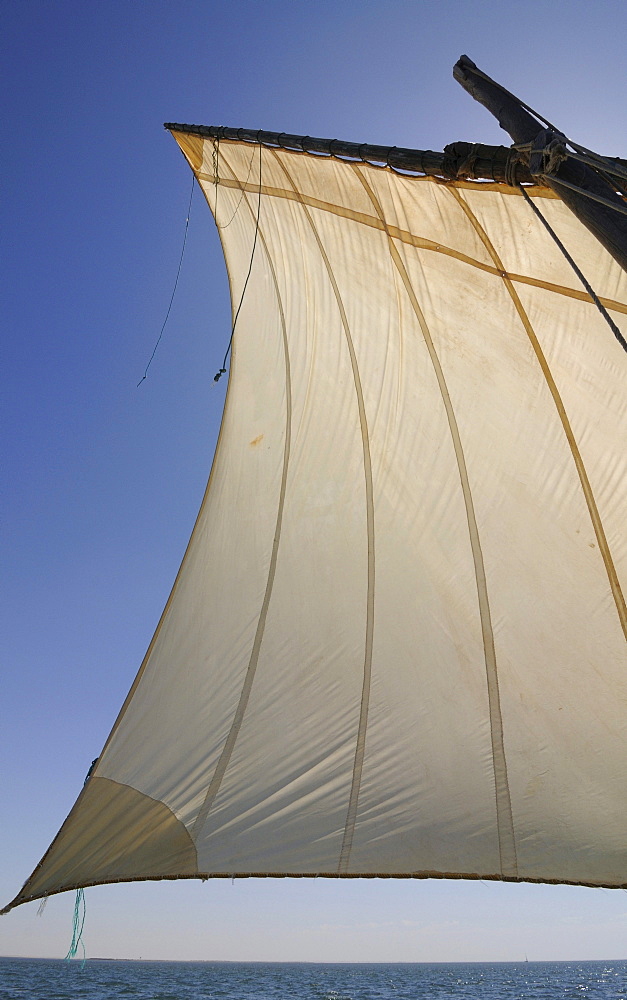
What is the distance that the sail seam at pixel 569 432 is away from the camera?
3863 millimetres

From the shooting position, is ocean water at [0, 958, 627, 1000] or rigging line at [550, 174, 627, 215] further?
ocean water at [0, 958, 627, 1000]

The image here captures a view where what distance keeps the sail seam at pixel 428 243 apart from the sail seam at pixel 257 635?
23.6 inches

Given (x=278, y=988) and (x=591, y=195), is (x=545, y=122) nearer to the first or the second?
(x=591, y=195)

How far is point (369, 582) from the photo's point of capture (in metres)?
4.46

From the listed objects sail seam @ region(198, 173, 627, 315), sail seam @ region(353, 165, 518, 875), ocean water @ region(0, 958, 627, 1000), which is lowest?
ocean water @ region(0, 958, 627, 1000)

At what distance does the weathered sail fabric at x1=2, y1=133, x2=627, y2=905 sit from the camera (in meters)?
3.65

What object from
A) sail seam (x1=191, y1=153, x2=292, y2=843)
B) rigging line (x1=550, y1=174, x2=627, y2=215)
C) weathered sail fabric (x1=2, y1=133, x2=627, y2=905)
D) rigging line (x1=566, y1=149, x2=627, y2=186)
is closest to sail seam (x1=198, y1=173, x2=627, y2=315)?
weathered sail fabric (x1=2, y1=133, x2=627, y2=905)

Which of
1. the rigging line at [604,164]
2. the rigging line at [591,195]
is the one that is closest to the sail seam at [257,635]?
the rigging line at [591,195]

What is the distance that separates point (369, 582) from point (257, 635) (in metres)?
0.81

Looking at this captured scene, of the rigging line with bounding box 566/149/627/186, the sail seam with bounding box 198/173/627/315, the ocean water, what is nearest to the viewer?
the rigging line with bounding box 566/149/627/186

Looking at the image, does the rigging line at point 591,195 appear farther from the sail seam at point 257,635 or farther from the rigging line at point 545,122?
the sail seam at point 257,635

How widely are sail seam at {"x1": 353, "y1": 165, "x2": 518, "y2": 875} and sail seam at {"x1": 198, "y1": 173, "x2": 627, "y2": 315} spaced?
0.44ft

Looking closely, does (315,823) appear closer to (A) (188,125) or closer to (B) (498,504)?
(B) (498,504)

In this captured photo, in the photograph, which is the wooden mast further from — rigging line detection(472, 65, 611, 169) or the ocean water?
the ocean water
